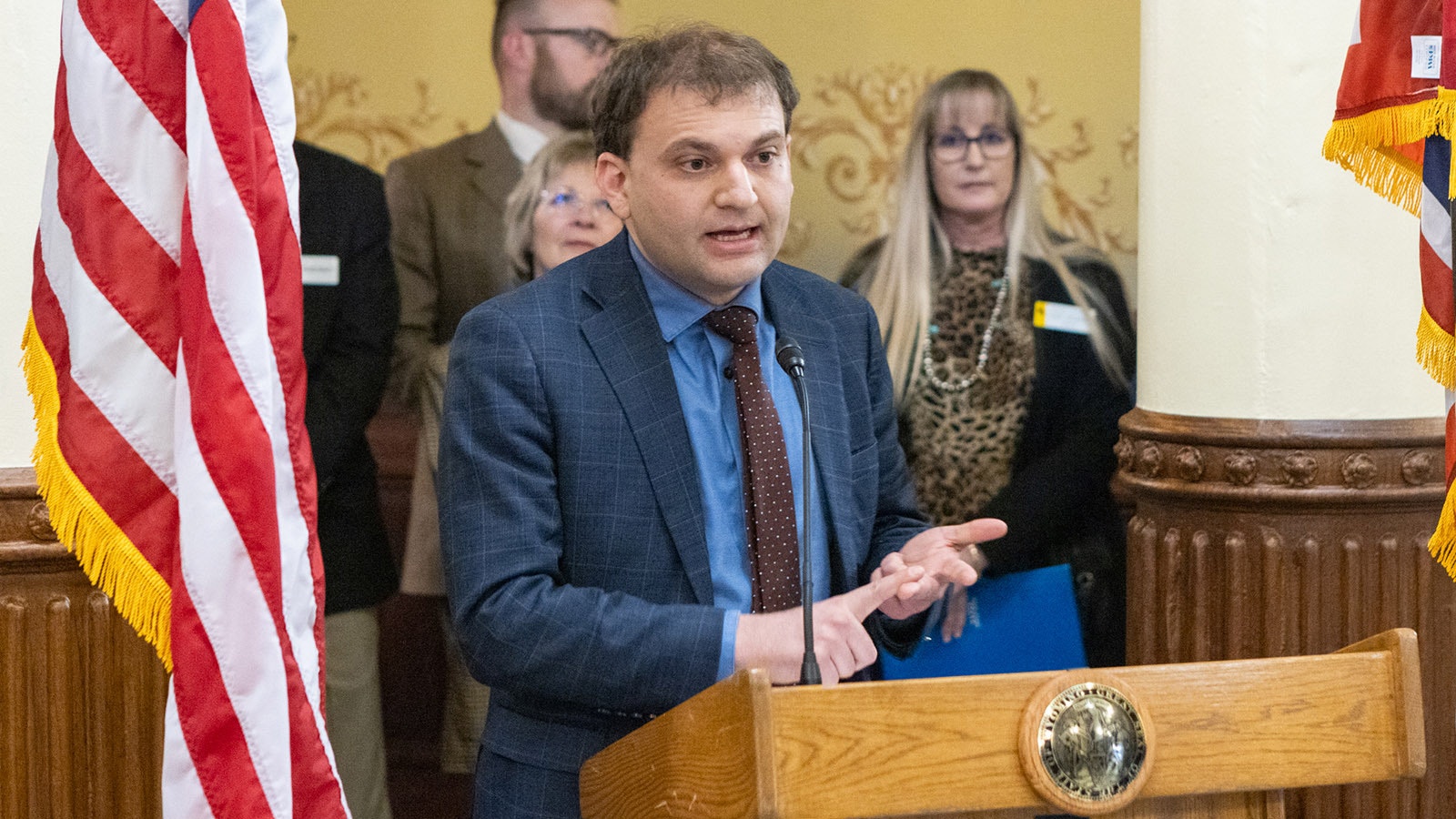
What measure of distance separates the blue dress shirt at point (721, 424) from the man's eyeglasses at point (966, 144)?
1.71 meters

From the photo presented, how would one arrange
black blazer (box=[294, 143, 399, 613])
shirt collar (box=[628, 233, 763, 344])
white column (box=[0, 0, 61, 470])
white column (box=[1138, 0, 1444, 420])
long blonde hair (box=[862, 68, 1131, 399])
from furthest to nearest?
long blonde hair (box=[862, 68, 1131, 399]), black blazer (box=[294, 143, 399, 613]), white column (box=[1138, 0, 1444, 420]), white column (box=[0, 0, 61, 470]), shirt collar (box=[628, 233, 763, 344])

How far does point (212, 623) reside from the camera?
5.90 ft

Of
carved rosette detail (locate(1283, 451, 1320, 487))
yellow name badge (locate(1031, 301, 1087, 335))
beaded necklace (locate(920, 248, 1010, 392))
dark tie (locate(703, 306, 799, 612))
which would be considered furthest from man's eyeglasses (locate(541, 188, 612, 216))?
carved rosette detail (locate(1283, 451, 1320, 487))

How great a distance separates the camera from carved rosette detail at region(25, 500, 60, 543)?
2.56 metres

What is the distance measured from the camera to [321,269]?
11.7 feet

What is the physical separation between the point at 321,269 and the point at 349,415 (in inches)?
14.7

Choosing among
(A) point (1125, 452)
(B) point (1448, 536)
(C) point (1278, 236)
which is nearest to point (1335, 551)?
(A) point (1125, 452)

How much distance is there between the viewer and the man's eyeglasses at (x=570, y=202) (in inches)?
138

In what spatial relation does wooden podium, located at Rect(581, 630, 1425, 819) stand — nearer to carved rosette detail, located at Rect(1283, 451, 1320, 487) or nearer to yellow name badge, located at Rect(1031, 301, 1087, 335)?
carved rosette detail, located at Rect(1283, 451, 1320, 487)

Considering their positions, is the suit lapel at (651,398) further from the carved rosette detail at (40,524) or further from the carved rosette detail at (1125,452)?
the carved rosette detail at (1125,452)

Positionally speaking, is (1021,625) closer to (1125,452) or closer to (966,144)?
(1125,452)

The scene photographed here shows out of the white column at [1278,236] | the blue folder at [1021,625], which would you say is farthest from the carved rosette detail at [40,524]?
the white column at [1278,236]

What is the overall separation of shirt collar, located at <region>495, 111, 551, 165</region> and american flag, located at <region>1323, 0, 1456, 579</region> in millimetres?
2134

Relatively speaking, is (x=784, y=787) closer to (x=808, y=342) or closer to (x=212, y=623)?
(x=212, y=623)
